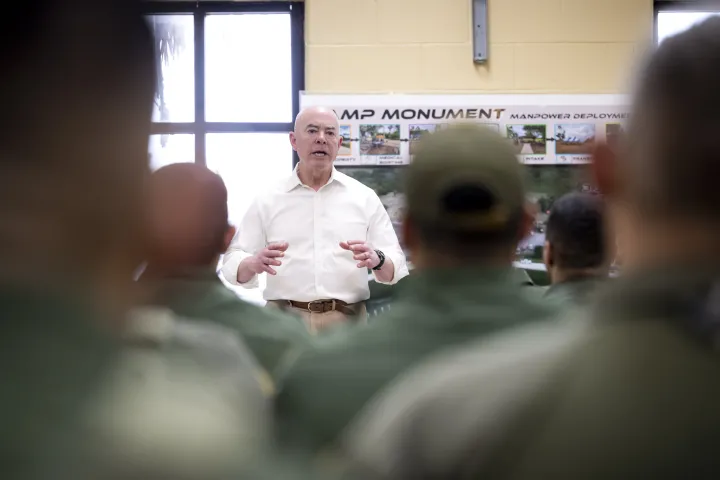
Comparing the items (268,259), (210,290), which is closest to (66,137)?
(210,290)

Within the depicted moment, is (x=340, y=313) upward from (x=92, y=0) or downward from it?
downward

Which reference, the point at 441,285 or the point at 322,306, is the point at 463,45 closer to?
the point at 322,306

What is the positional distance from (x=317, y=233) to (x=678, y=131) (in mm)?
2409

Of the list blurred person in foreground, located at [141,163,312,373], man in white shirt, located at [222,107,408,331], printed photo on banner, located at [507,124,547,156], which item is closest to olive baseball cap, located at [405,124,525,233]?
blurred person in foreground, located at [141,163,312,373]

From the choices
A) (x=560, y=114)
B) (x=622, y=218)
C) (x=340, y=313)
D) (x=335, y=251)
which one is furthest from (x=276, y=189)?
(x=622, y=218)

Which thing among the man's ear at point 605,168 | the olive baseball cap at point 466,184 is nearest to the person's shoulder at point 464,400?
the man's ear at point 605,168

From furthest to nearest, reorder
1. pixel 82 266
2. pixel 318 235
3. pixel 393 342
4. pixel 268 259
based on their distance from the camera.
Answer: pixel 318 235 < pixel 268 259 < pixel 393 342 < pixel 82 266

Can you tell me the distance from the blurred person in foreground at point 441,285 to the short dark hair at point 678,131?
42 cm

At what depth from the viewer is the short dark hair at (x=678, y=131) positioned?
0.48 meters

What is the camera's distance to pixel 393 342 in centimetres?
88

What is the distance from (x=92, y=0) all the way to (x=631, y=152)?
40 cm

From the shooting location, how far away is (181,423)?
0.31 meters

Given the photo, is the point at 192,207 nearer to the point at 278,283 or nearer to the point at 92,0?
the point at 92,0

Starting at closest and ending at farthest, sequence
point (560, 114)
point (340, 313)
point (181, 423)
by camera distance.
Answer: point (181, 423) → point (340, 313) → point (560, 114)
